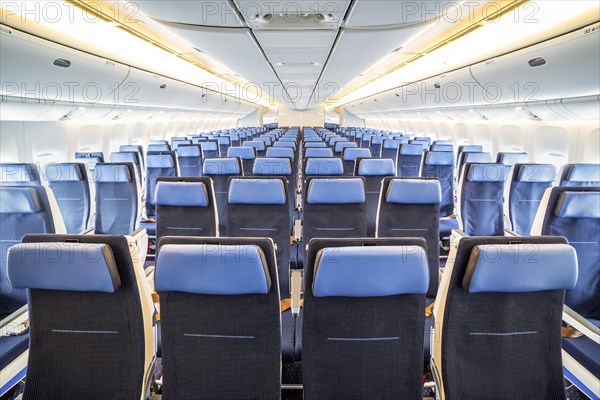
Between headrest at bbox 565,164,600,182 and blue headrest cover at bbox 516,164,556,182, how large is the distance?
0.18m

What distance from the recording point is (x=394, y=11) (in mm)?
3666

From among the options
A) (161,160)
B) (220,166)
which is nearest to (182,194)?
(220,166)

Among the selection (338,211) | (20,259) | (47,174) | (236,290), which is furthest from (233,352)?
(47,174)

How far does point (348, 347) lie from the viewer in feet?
6.57

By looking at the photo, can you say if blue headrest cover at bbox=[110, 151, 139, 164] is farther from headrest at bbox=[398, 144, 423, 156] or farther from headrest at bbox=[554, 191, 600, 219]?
headrest at bbox=[554, 191, 600, 219]

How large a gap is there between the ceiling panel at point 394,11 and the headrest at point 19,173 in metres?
3.77

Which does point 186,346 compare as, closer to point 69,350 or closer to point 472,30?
point 69,350

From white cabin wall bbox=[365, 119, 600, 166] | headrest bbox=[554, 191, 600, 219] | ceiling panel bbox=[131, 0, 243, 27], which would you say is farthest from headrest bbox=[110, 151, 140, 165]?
white cabin wall bbox=[365, 119, 600, 166]

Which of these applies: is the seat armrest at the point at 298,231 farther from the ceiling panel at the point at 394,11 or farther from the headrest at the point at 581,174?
the headrest at the point at 581,174

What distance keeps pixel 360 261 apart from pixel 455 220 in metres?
4.44

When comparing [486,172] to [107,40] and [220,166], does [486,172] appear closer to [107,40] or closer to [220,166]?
[220,166]

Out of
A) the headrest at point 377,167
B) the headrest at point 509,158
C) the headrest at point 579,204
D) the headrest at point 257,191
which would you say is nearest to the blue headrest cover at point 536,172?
the headrest at point 377,167

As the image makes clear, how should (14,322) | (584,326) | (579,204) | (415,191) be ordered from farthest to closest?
(415,191), (579,204), (14,322), (584,326)

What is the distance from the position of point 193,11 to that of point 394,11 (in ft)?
5.71
